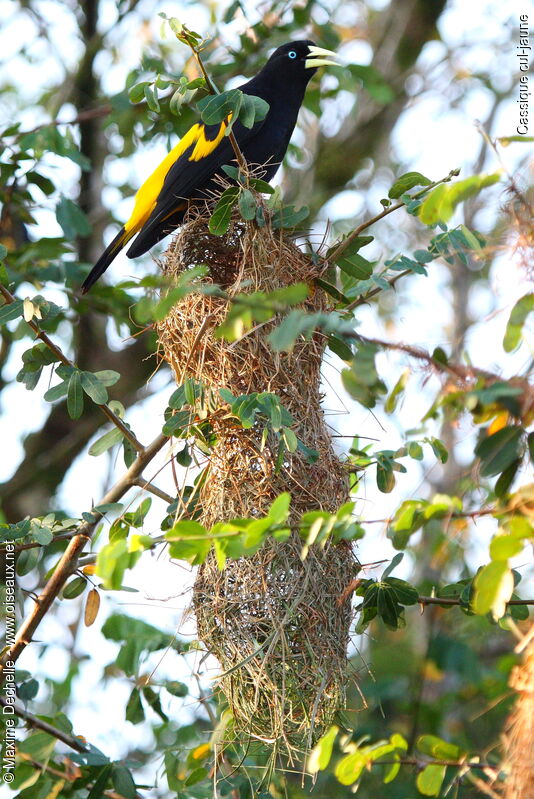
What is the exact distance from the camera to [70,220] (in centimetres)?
322

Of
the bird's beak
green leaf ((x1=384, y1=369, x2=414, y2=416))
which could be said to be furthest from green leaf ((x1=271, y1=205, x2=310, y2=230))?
the bird's beak

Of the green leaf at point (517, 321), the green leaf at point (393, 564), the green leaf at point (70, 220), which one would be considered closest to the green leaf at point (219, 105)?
the green leaf at point (517, 321)

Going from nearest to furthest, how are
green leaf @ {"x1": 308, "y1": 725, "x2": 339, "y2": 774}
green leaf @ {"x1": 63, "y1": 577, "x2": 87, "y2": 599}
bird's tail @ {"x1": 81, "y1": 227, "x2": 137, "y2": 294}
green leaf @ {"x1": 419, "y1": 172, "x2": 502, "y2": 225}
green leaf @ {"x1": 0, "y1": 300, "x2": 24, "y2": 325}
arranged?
green leaf @ {"x1": 419, "y1": 172, "x2": 502, "y2": 225} → green leaf @ {"x1": 308, "y1": 725, "x2": 339, "y2": 774} → green leaf @ {"x1": 0, "y1": 300, "x2": 24, "y2": 325} → green leaf @ {"x1": 63, "y1": 577, "x2": 87, "y2": 599} → bird's tail @ {"x1": 81, "y1": 227, "x2": 137, "y2": 294}

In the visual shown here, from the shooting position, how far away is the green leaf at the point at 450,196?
4.07ft

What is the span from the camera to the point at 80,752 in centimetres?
209

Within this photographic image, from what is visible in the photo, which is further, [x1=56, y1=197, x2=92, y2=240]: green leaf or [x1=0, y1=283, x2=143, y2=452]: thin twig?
[x1=56, y1=197, x2=92, y2=240]: green leaf

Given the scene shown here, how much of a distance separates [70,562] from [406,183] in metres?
1.14

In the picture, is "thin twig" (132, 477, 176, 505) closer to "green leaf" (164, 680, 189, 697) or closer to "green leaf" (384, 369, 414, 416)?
"green leaf" (164, 680, 189, 697)

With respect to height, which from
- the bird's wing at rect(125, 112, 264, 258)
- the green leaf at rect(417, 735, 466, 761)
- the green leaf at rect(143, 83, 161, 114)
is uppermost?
the bird's wing at rect(125, 112, 264, 258)

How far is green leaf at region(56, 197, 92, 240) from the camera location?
3219 mm

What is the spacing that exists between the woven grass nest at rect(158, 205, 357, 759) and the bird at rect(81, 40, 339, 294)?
46 cm

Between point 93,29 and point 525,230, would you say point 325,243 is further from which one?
point 93,29

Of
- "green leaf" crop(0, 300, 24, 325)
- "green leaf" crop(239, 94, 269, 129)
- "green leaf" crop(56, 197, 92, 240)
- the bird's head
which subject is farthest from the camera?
"green leaf" crop(56, 197, 92, 240)

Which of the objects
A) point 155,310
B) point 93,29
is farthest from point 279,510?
point 93,29
